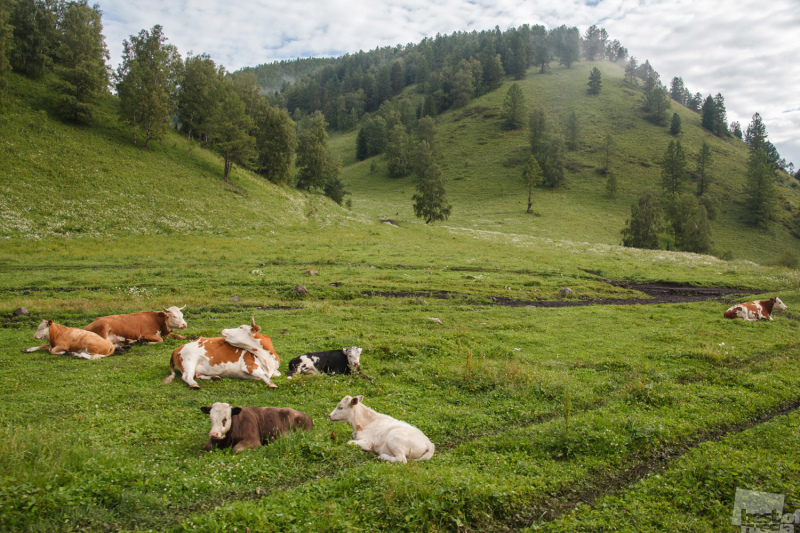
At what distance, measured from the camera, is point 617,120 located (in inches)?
5581

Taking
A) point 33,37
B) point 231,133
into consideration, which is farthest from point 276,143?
point 33,37

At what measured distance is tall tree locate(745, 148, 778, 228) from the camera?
315ft

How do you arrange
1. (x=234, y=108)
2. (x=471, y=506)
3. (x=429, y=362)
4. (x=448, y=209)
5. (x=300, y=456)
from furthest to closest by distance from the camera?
(x=448, y=209), (x=234, y=108), (x=429, y=362), (x=300, y=456), (x=471, y=506)

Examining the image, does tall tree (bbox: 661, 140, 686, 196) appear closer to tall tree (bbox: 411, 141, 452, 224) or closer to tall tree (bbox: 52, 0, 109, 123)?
tall tree (bbox: 411, 141, 452, 224)

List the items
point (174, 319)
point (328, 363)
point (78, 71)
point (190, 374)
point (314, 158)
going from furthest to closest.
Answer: point (314, 158) → point (78, 71) → point (174, 319) → point (328, 363) → point (190, 374)

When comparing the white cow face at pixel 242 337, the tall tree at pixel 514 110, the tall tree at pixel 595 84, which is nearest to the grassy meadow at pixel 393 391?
the white cow face at pixel 242 337

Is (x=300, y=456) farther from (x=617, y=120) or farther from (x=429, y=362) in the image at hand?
(x=617, y=120)

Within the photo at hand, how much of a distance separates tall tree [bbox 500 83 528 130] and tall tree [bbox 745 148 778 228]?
221 ft

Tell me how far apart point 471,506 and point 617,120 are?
16535 centimetres

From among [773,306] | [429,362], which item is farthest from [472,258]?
[429,362]

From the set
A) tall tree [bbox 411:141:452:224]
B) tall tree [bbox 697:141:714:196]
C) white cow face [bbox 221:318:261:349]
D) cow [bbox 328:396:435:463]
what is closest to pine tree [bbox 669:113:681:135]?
tall tree [bbox 697:141:714:196]

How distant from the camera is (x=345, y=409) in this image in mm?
7742

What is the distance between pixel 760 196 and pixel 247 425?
130 metres

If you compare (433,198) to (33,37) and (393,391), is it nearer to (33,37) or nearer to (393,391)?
(33,37)
